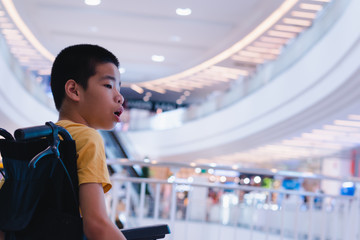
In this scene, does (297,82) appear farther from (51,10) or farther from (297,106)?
(51,10)

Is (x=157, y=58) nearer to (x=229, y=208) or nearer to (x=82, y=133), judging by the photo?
(x=229, y=208)

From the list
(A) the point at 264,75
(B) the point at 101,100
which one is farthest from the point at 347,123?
(B) the point at 101,100

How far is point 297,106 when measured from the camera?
1072 centimetres

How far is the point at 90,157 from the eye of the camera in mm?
1066

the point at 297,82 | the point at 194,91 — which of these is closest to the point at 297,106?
Result: the point at 297,82

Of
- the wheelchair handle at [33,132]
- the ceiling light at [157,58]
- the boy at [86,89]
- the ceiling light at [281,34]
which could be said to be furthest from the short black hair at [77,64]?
the ceiling light at [157,58]

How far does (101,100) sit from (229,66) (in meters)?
15.4

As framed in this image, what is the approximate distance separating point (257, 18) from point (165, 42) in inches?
130

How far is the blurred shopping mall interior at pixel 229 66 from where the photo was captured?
9.49m

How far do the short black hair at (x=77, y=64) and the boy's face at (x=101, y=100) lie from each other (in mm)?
14

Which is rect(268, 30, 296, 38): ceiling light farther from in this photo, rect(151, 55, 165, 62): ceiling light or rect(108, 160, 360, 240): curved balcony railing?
rect(108, 160, 360, 240): curved balcony railing

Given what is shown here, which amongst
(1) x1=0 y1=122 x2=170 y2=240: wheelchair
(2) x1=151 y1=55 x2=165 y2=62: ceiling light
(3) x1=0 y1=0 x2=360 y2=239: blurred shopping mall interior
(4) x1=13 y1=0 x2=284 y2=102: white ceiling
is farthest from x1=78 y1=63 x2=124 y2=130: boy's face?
(2) x1=151 y1=55 x2=165 y2=62: ceiling light

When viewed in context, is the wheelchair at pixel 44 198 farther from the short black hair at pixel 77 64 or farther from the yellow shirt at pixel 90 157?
the short black hair at pixel 77 64

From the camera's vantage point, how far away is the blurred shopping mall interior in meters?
9.49
